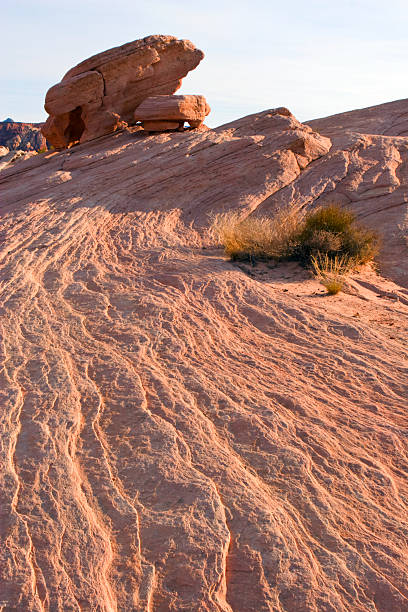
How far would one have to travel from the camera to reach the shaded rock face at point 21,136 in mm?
73625

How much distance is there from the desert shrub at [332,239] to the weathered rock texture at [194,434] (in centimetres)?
52

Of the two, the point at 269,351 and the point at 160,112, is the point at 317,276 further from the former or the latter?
the point at 160,112

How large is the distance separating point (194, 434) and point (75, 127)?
14.2 metres

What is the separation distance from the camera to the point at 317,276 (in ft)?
27.4

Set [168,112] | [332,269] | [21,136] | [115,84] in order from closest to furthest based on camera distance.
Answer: [332,269] → [168,112] → [115,84] → [21,136]

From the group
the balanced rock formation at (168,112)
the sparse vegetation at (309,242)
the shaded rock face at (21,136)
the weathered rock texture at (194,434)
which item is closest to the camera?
the weathered rock texture at (194,434)

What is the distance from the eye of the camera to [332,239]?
897 centimetres

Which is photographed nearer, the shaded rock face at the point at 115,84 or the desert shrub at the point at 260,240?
the desert shrub at the point at 260,240

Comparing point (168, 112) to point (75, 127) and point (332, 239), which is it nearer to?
point (75, 127)

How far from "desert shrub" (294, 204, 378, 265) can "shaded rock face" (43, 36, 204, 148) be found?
8.48 m

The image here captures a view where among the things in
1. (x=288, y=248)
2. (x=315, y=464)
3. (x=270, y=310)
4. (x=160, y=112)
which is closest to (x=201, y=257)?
(x=288, y=248)

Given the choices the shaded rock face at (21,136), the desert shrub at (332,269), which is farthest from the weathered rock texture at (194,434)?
the shaded rock face at (21,136)

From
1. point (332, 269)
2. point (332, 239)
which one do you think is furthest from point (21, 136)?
point (332, 269)

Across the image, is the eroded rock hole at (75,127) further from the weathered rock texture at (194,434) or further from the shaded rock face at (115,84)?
the weathered rock texture at (194,434)
